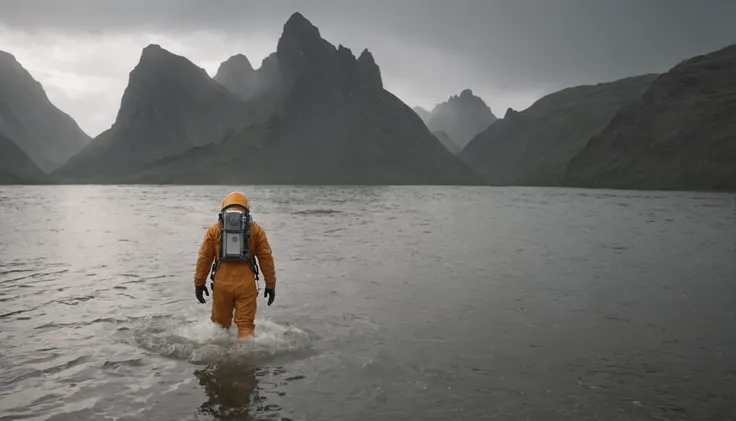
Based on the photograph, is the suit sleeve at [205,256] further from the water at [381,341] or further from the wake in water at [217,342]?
the water at [381,341]

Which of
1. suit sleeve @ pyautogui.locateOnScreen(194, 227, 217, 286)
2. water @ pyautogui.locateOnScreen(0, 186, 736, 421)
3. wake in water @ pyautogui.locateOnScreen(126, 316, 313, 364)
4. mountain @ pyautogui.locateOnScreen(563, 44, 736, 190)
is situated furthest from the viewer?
mountain @ pyautogui.locateOnScreen(563, 44, 736, 190)

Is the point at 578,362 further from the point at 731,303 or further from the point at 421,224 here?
the point at 421,224

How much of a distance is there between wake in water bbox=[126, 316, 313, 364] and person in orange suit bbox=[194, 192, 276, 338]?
25 centimetres

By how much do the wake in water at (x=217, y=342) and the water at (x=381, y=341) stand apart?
41 millimetres

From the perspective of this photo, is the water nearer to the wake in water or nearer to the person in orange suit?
the wake in water

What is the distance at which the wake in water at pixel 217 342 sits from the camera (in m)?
9.66

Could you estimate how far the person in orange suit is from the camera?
983cm

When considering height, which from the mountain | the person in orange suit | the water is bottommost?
the water

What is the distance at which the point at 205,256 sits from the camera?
10.1 metres

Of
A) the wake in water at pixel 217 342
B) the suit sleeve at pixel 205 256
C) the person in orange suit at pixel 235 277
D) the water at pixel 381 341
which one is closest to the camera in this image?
the water at pixel 381 341

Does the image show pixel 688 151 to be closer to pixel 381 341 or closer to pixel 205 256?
pixel 381 341

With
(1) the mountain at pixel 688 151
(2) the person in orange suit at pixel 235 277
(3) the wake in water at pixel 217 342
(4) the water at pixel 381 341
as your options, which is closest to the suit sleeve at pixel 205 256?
(2) the person in orange suit at pixel 235 277

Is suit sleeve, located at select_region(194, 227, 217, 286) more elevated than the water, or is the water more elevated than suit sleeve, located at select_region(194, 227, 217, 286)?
suit sleeve, located at select_region(194, 227, 217, 286)

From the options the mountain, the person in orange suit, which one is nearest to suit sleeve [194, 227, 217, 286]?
the person in orange suit
